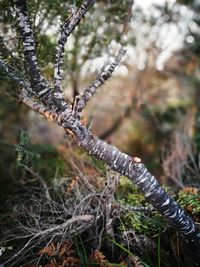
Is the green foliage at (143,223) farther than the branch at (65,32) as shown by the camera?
Yes

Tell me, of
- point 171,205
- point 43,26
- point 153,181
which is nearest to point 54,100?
point 153,181

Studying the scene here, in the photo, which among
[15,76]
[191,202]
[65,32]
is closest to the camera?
[65,32]

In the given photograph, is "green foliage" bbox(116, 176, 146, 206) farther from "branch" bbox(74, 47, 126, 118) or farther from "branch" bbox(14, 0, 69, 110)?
"branch" bbox(14, 0, 69, 110)

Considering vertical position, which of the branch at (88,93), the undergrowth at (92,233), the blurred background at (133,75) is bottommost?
the undergrowth at (92,233)

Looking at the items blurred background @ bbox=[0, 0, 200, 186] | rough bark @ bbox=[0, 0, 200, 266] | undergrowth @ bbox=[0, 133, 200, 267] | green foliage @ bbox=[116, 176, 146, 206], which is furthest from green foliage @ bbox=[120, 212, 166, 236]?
blurred background @ bbox=[0, 0, 200, 186]

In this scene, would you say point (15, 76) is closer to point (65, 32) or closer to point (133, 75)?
point (65, 32)

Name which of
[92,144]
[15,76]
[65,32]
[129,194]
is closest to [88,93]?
[92,144]

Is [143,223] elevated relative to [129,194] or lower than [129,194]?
lower

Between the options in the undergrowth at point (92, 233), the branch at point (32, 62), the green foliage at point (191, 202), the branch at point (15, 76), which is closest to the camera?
the branch at point (32, 62)

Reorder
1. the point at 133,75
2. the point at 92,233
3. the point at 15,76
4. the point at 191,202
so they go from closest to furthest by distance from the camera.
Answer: the point at 15,76
the point at 191,202
the point at 92,233
the point at 133,75

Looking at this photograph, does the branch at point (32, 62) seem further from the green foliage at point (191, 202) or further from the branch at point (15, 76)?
the green foliage at point (191, 202)

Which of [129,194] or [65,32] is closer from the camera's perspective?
[65,32]

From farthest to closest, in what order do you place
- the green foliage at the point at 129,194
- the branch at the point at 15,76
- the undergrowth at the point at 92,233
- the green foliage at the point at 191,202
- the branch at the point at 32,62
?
the green foliage at the point at 129,194 < the green foliage at the point at 191,202 < the undergrowth at the point at 92,233 < the branch at the point at 15,76 < the branch at the point at 32,62

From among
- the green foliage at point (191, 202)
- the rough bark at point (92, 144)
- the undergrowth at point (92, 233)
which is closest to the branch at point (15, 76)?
the rough bark at point (92, 144)
